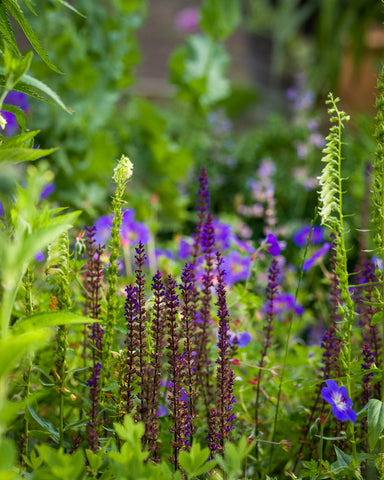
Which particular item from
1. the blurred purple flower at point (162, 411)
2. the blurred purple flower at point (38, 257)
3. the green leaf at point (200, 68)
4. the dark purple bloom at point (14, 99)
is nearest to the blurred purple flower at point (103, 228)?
the dark purple bloom at point (14, 99)

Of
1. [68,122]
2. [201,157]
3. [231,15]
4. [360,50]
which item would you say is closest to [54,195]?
[68,122]

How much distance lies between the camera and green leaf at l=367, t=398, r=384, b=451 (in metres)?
0.57

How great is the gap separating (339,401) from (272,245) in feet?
1.08

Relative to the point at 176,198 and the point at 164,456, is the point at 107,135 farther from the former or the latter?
the point at 164,456

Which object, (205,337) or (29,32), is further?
(205,337)

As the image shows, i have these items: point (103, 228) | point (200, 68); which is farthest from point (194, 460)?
point (200, 68)

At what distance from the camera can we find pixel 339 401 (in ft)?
2.12

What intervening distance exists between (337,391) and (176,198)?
92.2 inches

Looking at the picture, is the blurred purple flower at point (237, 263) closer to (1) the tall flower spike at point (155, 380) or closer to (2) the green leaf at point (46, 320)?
(1) the tall flower spike at point (155, 380)

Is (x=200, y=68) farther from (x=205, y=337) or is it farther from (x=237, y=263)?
(x=205, y=337)

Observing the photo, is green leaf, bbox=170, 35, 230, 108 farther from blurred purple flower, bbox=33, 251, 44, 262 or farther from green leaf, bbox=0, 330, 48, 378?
green leaf, bbox=0, 330, 48, 378

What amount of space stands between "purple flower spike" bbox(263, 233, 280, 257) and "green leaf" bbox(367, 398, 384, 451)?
347mm

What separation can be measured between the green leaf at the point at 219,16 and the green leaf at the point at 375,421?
2.91m

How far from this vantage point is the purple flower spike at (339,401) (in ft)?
2.04
